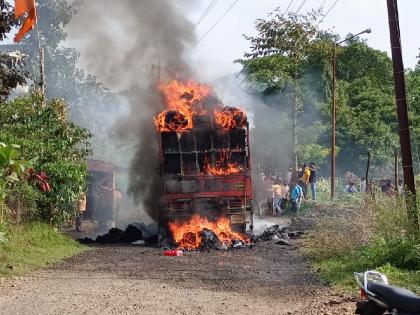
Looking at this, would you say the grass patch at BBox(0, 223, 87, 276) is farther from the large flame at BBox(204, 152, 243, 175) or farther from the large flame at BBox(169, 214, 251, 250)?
the large flame at BBox(204, 152, 243, 175)

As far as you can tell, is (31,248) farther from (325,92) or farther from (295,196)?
(325,92)

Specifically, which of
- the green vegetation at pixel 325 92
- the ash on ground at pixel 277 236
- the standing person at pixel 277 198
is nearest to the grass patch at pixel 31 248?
the ash on ground at pixel 277 236

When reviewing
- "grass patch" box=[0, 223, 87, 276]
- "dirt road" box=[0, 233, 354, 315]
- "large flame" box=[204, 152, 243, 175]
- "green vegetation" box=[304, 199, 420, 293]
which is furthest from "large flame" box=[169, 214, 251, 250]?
"green vegetation" box=[304, 199, 420, 293]

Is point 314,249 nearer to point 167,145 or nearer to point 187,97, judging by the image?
point 167,145

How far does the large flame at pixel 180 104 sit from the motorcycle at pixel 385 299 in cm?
1079

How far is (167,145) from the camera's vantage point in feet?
52.3

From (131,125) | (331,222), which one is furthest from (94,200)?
(331,222)

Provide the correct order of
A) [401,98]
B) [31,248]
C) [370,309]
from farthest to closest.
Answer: [31,248], [401,98], [370,309]

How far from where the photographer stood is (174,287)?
31.5 feet

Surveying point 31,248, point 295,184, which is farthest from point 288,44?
point 31,248

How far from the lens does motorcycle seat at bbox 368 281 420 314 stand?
4.86 m

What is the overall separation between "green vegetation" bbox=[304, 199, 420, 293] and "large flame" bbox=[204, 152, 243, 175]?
3.41 metres

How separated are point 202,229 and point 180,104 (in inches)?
157

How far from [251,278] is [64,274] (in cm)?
353
